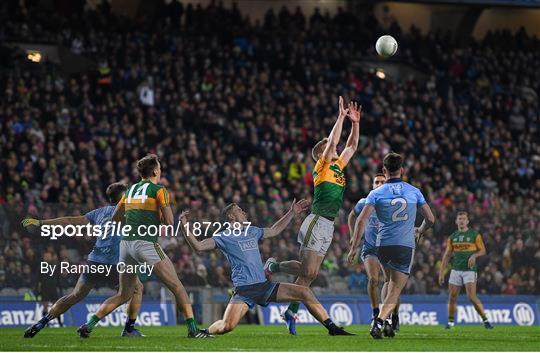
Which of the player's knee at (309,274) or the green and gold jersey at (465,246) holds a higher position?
the green and gold jersey at (465,246)

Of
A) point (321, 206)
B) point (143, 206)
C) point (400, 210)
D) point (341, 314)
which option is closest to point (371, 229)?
point (321, 206)

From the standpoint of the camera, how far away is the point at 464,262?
76.5 feet

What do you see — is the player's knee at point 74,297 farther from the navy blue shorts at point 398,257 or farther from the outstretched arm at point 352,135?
the navy blue shorts at point 398,257

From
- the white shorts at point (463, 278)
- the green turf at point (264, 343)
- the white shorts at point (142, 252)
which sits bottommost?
the green turf at point (264, 343)

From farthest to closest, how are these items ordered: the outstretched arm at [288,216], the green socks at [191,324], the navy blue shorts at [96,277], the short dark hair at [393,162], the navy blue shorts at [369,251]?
the navy blue shorts at [369,251]
the navy blue shorts at [96,277]
the outstretched arm at [288,216]
the short dark hair at [393,162]
the green socks at [191,324]

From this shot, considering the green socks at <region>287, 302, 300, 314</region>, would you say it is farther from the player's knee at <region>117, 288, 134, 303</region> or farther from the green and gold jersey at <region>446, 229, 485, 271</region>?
the green and gold jersey at <region>446, 229, 485, 271</region>

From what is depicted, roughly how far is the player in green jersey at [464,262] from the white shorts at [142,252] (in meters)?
8.27

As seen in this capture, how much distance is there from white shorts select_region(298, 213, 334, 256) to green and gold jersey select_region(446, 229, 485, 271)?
636cm

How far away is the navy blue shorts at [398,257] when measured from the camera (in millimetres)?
16984

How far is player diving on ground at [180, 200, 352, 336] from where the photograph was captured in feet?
53.4

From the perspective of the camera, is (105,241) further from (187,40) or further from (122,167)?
(187,40)

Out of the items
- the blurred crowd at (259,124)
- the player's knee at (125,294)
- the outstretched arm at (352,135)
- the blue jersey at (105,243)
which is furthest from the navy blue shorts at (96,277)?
the outstretched arm at (352,135)

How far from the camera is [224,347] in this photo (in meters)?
14.7

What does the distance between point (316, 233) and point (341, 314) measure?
8956mm
